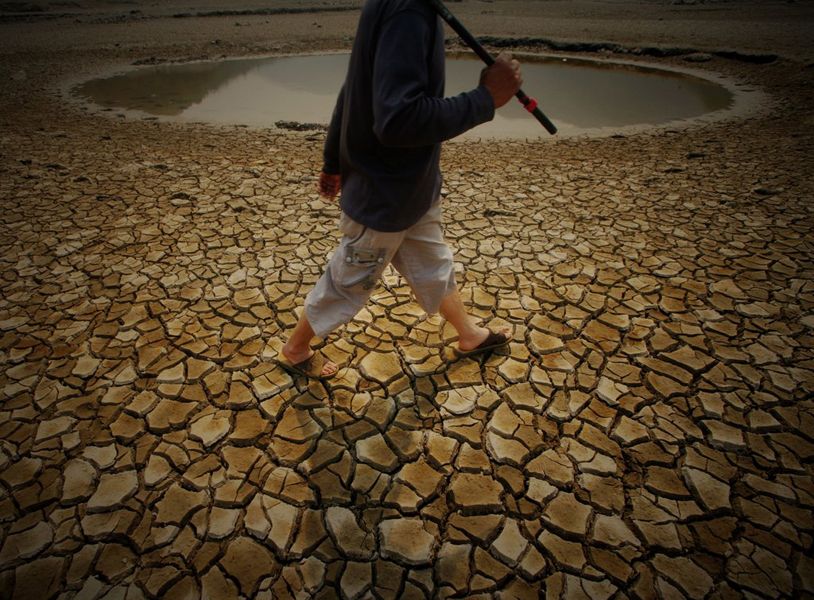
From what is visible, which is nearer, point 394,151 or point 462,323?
point 394,151

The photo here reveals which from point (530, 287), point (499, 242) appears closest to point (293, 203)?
point (499, 242)

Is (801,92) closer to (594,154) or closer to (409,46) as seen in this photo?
(594,154)

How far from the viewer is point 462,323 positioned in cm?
204

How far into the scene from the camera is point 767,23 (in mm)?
16031

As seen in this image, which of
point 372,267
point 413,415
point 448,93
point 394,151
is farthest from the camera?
point 448,93

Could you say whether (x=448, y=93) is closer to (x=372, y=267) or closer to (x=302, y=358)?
(x=302, y=358)

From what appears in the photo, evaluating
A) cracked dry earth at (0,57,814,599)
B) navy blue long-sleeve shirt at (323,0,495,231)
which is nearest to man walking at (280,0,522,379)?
navy blue long-sleeve shirt at (323,0,495,231)

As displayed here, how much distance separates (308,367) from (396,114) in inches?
53.9

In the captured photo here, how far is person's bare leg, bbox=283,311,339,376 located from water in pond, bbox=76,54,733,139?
200 inches

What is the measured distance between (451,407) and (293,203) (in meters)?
2.64

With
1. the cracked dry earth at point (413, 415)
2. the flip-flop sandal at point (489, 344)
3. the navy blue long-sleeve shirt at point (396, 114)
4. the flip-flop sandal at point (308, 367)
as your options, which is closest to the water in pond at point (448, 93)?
the cracked dry earth at point (413, 415)

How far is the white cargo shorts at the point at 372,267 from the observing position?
4.95ft

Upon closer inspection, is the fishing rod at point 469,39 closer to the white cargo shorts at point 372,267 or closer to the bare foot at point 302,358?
the white cargo shorts at point 372,267

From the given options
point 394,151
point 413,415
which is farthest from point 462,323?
point 394,151
